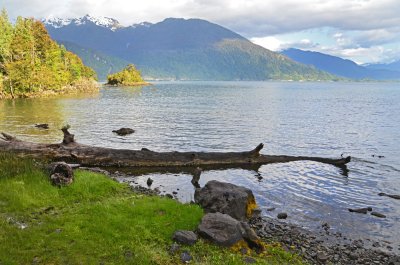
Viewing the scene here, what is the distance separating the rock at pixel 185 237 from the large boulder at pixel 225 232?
0.53 m

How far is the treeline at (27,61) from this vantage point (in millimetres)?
110938

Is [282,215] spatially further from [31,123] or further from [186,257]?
[31,123]

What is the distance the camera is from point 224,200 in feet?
62.1

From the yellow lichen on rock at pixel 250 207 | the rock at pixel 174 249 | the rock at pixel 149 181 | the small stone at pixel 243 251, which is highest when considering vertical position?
the rock at pixel 174 249

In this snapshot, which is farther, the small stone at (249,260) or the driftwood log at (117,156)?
the driftwood log at (117,156)

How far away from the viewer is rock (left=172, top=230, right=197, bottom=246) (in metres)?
14.3

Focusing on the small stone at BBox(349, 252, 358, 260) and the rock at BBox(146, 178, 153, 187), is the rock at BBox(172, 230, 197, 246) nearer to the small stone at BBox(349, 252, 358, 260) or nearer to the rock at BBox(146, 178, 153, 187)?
the small stone at BBox(349, 252, 358, 260)

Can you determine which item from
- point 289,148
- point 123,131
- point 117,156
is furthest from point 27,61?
point 289,148

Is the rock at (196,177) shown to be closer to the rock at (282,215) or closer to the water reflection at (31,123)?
the rock at (282,215)

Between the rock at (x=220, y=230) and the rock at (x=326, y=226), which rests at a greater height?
the rock at (x=220, y=230)

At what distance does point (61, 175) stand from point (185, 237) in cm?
918

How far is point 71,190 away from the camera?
63.2ft

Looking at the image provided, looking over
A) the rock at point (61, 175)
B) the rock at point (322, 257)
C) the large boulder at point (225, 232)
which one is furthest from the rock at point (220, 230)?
the rock at point (61, 175)

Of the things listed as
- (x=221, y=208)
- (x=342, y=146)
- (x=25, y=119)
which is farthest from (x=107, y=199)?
(x=25, y=119)
